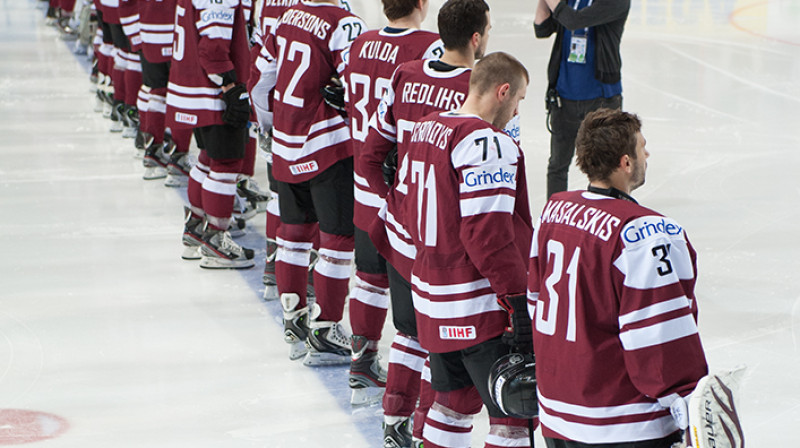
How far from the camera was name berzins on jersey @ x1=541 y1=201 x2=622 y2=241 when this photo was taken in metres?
2.14

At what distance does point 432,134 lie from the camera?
277 cm

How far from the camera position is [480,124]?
2.71 metres

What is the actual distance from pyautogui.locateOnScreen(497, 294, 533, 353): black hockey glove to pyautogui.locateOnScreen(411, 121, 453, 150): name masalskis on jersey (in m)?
0.46

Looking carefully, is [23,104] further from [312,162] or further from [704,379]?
[704,379]

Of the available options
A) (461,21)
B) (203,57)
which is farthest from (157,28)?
(461,21)

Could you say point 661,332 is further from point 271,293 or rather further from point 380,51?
point 271,293

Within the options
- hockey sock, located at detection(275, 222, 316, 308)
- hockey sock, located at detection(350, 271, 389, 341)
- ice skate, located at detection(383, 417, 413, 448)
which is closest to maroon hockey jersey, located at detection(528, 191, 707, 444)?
ice skate, located at detection(383, 417, 413, 448)

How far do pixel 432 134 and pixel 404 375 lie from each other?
952 mm

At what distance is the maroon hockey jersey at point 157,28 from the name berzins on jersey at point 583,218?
4854mm

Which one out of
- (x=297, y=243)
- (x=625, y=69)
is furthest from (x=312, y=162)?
(x=625, y=69)

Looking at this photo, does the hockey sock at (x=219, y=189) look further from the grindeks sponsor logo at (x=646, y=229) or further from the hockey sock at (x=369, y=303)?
the grindeks sponsor logo at (x=646, y=229)

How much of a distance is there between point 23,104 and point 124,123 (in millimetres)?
1497

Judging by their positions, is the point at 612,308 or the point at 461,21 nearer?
the point at 612,308

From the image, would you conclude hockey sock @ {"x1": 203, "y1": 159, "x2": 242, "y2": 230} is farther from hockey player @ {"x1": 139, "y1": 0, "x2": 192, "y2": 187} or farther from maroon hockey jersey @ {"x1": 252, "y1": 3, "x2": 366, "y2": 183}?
hockey player @ {"x1": 139, "y1": 0, "x2": 192, "y2": 187}
